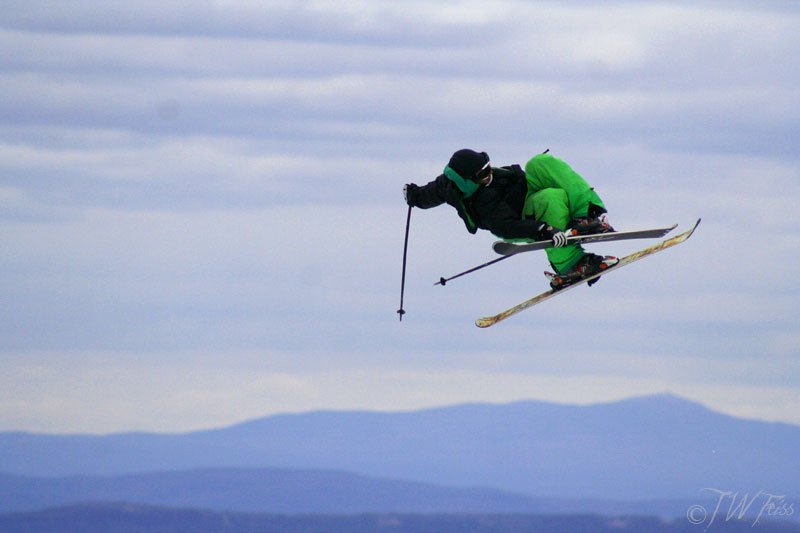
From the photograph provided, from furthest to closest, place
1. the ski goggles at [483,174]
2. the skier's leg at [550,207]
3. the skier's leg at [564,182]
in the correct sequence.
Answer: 1. the skier's leg at [564,182]
2. the skier's leg at [550,207]
3. the ski goggles at [483,174]

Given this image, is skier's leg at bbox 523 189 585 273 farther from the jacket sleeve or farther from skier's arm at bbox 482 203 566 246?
the jacket sleeve

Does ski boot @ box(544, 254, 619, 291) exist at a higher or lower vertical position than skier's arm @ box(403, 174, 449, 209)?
lower

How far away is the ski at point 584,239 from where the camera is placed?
92.5ft

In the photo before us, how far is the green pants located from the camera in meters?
28.4

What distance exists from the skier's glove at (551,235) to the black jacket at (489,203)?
3.7 inches

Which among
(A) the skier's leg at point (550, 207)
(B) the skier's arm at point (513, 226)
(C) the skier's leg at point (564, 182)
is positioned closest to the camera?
(B) the skier's arm at point (513, 226)

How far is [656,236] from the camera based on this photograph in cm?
2973

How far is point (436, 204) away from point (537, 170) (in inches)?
76.6

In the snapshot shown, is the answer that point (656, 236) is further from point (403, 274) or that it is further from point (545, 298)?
point (403, 274)

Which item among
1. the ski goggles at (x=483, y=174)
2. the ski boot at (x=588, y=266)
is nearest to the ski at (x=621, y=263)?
the ski boot at (x=588, y=266)

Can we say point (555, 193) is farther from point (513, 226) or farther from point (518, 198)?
point (513, 226)

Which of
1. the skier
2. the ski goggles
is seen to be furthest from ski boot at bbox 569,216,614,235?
the ski goggles

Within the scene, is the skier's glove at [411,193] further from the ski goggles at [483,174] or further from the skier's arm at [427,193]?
the ski goggles at [483,174]

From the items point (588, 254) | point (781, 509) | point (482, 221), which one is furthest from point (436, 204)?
point (781, 509)
